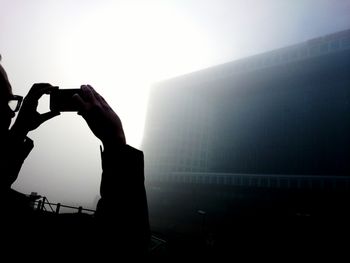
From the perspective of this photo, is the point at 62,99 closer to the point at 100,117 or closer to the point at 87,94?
the point at 87,94

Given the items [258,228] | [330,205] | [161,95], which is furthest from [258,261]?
[161,95]

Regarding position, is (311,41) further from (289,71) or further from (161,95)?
(161,95)

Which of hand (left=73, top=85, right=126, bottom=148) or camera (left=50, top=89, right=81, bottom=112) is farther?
camera (left=50, top=89, right=81, bottom=112)

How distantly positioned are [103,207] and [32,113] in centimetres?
127

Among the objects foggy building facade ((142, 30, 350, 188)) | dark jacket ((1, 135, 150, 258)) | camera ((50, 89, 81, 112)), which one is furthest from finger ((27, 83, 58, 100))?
foggy building facade ((142, 30, 350, 188))

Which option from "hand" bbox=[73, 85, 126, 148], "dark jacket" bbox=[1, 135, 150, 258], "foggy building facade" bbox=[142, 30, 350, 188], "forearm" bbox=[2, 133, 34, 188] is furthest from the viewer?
"foggy building facade" bbox=[142, 30, 350, 188]

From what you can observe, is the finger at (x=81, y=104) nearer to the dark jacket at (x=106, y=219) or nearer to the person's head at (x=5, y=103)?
the dark jacket at (x=106, y=219)

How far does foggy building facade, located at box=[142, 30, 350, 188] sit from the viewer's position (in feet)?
198

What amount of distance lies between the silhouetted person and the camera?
357 millimetres

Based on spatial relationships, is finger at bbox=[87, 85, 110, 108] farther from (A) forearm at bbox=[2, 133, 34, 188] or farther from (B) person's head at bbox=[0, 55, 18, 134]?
(B) person's head at bbox=[0, 55, 18, 134]

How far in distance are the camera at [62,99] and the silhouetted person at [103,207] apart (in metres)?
0.36

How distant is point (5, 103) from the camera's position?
212 cm

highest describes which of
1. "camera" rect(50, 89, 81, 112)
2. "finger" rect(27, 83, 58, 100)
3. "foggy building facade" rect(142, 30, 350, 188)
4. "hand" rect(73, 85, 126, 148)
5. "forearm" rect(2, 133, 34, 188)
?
"foggy building facade" rect(142, 30, 350, 188)

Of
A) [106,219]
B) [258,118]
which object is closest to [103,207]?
[106,219]
